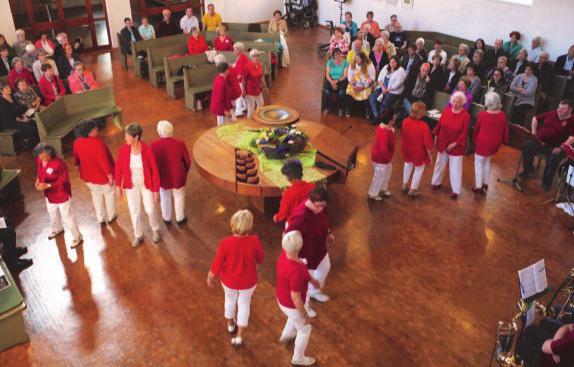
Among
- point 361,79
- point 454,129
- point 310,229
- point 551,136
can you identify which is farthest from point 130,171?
point 551,136

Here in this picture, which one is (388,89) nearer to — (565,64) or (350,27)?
(565,64)

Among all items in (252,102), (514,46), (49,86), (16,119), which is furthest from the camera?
(514,46)

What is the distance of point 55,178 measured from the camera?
589 cm

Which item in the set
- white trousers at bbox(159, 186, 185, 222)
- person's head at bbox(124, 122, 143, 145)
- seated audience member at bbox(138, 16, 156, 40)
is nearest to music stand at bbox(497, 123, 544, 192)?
white trousers at bbox(159, 186, 185, 222)

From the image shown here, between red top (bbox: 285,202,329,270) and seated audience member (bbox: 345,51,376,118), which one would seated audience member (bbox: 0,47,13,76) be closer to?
seated audience member (bbox: 345,51,376,118)

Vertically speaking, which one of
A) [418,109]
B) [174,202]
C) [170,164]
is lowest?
[174,202]

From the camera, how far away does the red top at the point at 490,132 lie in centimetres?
711

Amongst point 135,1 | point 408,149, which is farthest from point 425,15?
point 135,1

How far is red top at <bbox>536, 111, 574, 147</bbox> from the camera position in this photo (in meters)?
7.56

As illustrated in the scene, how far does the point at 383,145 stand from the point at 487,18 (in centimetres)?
800

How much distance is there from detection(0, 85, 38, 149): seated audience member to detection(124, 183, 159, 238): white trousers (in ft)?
11.7

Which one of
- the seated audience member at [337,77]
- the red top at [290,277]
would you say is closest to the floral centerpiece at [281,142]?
the red top at [290,277]

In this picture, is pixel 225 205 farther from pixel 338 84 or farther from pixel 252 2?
pixel 252 2

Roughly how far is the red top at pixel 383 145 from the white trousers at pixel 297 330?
2924mm
